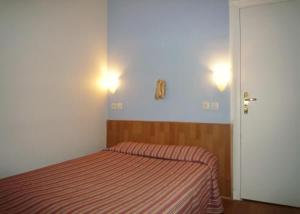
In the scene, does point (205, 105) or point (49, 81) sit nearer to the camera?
point (49, 81)

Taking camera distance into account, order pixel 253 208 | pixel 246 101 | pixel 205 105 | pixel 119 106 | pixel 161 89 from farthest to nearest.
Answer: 1. pixel 119 106
2. pixel 161 89
3. pixel 205 105
4. pixel 246 101
5. pixel 253 208

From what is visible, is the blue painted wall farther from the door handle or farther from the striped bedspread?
the striped bedspread

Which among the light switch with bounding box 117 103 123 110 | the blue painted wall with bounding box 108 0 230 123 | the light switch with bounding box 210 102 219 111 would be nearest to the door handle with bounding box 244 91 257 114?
the blue painted wall with bounding box 108 0 230 123

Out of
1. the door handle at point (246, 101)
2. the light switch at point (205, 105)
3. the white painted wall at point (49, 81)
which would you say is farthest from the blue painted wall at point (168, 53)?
the white painted wall at point (49, 81)

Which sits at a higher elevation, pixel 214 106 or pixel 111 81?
pixel 111 81

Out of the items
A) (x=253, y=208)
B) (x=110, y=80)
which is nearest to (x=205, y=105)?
(x=253, y=208)

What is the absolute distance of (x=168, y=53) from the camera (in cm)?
302

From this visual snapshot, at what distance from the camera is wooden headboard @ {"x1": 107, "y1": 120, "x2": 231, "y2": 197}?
2688mm

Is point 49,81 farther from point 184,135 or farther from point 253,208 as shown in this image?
point 253,208

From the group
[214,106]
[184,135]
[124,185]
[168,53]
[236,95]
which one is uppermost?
[168,53]

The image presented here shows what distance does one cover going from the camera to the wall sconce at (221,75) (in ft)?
8.82

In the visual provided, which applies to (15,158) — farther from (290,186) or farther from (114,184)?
(290,186)

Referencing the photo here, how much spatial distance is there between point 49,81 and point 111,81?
39.8 inches

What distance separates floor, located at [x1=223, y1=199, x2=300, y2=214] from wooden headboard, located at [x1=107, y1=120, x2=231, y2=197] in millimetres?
144
